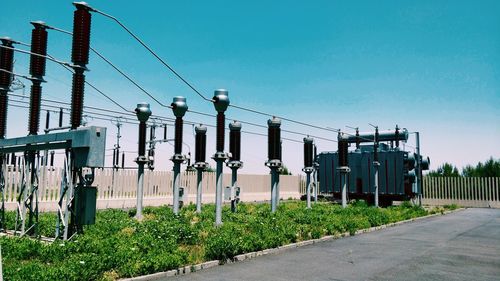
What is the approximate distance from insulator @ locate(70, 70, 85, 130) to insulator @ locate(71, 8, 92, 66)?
383mm

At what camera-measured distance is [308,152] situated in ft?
81.7

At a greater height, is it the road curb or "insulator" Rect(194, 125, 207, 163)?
"insulator" Rect(194, 125, 207, 163)

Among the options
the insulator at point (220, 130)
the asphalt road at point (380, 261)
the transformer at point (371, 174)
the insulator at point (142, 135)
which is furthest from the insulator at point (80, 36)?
the transformer at point (371, 174)

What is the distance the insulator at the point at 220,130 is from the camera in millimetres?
16203

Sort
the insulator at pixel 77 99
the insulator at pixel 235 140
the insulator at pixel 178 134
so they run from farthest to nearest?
the insulator at pixel 235 140 → the insulator at pixel 178 134 → the insulator at pixel 77 99

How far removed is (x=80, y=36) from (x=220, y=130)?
6515 mm

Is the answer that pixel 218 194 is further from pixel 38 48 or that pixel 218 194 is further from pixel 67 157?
pixel 38 48

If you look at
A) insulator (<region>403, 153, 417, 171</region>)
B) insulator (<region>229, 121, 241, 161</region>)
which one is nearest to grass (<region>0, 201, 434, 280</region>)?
insulator (<region>229, 121, 241, 161</region>)

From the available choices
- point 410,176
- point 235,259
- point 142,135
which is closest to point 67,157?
point 235,259

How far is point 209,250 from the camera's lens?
10.6 meters

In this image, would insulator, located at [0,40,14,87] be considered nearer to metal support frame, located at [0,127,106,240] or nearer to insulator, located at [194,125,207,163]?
metal support frame, located at [0,127,106,240]

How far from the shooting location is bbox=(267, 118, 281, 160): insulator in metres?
20.6

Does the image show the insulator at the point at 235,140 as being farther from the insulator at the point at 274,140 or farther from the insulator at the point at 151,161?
the insulator at the point at 151,161

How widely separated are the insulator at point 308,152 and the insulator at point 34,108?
51.6 ft
